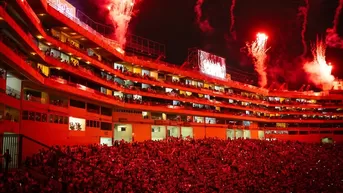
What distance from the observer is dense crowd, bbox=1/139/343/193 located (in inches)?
742

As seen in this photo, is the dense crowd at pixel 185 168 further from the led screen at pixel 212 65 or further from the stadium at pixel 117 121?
the led screen at pixel 212 65

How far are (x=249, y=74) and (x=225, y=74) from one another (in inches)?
589

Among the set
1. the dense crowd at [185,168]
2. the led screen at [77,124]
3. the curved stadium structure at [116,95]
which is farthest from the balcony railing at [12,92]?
the led screen at [77,124]

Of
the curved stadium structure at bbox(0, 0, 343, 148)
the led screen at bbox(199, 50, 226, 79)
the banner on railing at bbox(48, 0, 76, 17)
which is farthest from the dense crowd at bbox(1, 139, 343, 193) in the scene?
the led screen at bbox(199, 50, 226, 79)

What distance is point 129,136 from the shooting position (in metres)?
48.2

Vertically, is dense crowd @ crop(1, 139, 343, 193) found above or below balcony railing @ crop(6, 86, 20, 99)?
below

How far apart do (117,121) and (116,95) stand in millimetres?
3161

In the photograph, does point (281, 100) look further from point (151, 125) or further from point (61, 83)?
point (61, 83)

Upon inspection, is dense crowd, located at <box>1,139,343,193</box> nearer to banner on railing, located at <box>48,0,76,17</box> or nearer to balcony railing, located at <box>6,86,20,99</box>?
balcony railing, located at <box>6,86,20,99</box>

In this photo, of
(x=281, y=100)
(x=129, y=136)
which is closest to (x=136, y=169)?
(x=129, y=136)

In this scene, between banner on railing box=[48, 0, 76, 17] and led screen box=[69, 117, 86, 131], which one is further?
banner on railing box=[48, 0, 76, 17]

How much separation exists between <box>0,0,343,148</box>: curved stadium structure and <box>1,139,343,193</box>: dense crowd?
5819 millimetres

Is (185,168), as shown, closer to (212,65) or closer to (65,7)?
(65,7)

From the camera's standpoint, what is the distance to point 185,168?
30516 millimetres
